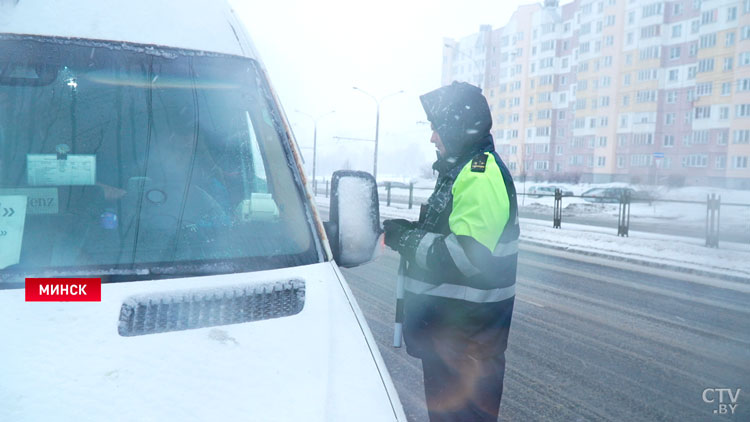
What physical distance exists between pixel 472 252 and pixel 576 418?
→ 2.08 m

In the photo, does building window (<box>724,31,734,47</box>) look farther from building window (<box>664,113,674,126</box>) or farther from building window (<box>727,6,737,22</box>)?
building window (<box>664,113,674,126</box>)

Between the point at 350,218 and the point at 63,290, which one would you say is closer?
the point at 63,290

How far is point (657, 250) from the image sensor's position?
13.3m

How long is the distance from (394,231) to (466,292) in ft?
1.60

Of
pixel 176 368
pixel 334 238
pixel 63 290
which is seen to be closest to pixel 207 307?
pixel 176 368

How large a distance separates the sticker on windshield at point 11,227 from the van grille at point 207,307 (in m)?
0.40

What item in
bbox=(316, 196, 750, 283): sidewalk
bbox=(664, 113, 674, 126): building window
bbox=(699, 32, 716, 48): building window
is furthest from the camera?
bbox=(664, 113, 674, 126): building window

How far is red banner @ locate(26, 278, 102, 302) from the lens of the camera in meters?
1.41

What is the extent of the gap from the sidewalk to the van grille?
10562 millimetres

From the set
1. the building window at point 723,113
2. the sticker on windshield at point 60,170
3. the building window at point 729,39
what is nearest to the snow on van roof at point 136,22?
the sticker on windshield at point 60,170

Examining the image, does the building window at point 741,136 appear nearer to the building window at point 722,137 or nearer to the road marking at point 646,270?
the building window at point 722,137

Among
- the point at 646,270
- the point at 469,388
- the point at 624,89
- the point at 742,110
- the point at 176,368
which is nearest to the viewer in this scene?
the point at 176,368

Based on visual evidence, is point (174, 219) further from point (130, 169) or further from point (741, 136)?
point (741, 136)

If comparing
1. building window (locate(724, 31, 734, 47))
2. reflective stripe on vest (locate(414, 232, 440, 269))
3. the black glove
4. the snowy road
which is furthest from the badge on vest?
building window (locate(724, 31, 734, 47))
